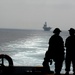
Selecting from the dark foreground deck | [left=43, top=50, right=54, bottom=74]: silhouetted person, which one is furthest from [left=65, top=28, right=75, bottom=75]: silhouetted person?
the dark foreground deck

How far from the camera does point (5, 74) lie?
12.1 meters

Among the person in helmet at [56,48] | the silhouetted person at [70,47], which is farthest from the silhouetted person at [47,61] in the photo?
the silhouetted person at [70,47]

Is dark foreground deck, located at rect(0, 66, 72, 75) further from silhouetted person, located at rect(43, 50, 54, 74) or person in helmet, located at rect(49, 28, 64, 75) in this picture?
person in helmet, located at rect(49, 28, 64, 75)

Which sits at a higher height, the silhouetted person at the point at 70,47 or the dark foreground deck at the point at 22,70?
the silhouetted person at the point at 70,47

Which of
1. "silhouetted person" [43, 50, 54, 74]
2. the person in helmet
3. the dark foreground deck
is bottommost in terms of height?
the dark foreground deck

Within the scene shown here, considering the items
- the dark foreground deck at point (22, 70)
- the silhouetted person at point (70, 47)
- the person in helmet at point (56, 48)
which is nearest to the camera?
the person in helmet at point (56, 48)

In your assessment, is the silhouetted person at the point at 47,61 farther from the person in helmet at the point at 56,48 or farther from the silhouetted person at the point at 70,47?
the silhouetted person at the point at 70,47

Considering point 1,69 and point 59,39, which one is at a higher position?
point 59,39

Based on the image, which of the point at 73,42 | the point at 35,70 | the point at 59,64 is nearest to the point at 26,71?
the point at 35,70

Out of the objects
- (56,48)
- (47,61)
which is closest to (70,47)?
(56,48)

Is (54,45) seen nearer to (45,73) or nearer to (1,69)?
(45,73)

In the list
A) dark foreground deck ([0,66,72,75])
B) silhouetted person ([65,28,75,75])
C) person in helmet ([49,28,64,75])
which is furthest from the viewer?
dark foreground deck ([0,66,72,75])

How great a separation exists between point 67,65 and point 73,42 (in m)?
0.96

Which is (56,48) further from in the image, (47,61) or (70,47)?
(47,61)
